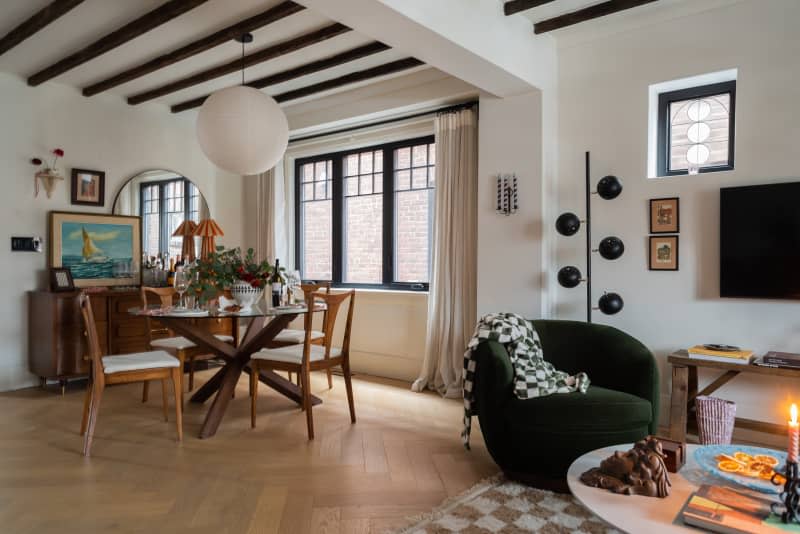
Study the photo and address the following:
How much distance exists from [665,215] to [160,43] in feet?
12.6

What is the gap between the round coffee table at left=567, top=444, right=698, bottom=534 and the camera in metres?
1.52

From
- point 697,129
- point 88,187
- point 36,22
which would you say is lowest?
point 88,187

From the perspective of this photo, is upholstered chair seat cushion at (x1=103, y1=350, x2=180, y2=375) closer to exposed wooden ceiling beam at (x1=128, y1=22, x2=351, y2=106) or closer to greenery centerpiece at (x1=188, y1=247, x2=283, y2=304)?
greenery centerpiece at (x1=188, y1=247, x2=283, y2=304)

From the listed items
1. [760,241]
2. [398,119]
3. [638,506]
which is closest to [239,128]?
[398,119]

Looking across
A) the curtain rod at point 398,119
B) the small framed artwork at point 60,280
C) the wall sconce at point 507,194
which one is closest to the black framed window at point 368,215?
the curtain rod at point 398,119

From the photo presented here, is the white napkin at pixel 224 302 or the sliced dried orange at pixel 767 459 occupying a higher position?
the white napkin at pixel 224 302

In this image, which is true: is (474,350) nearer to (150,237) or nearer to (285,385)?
(285,385)

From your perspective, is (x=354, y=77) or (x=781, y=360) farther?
(x=354, y=77)

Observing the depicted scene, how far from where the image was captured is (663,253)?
11.9ft

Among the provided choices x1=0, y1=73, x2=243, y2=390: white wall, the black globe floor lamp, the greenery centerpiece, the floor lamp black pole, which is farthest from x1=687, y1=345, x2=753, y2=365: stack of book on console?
x1=0, y1=73, x2=243, y2=390: white wall

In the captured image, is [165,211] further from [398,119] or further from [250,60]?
[398,119]

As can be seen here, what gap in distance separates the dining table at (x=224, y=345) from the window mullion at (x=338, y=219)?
1750 mm

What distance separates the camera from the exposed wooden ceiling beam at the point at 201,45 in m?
3.49

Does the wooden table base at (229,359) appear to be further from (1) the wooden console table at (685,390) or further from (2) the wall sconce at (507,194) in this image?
(1) the wooden console table at (685,390)
